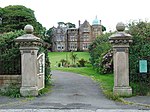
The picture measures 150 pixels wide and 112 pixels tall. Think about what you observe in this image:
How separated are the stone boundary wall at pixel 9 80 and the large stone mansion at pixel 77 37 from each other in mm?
74562

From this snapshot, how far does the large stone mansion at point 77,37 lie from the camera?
89875 mm

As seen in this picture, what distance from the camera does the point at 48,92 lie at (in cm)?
1509

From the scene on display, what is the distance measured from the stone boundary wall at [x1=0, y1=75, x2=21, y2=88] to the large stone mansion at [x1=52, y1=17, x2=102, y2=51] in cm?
7456

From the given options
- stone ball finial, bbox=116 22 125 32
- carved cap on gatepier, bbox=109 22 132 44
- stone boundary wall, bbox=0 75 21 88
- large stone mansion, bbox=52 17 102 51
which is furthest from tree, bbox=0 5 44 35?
carved cap on gatepier, bbox=109 22 132 44

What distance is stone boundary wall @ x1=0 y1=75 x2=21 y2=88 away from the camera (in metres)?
14.4

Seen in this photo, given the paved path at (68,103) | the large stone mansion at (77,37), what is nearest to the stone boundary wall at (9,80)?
the paved path at (68,103)

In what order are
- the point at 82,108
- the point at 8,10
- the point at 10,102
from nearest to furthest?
the point at 82,108 → the point at 10,102 → the point at 8,10

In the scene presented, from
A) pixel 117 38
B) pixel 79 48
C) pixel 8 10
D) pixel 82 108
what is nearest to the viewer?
pixel 82 108

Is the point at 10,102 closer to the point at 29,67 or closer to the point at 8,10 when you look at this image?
the point at 29,67

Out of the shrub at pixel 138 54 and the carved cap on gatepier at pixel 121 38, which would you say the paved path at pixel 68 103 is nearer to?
the shrub at pixel 138 54

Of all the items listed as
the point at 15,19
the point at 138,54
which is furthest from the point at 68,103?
the point at 15,19

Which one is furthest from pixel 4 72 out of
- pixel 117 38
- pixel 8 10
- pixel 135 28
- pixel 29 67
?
pixel 8 10

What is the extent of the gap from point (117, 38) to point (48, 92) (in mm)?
4186

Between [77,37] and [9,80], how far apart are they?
7681 centimetres
